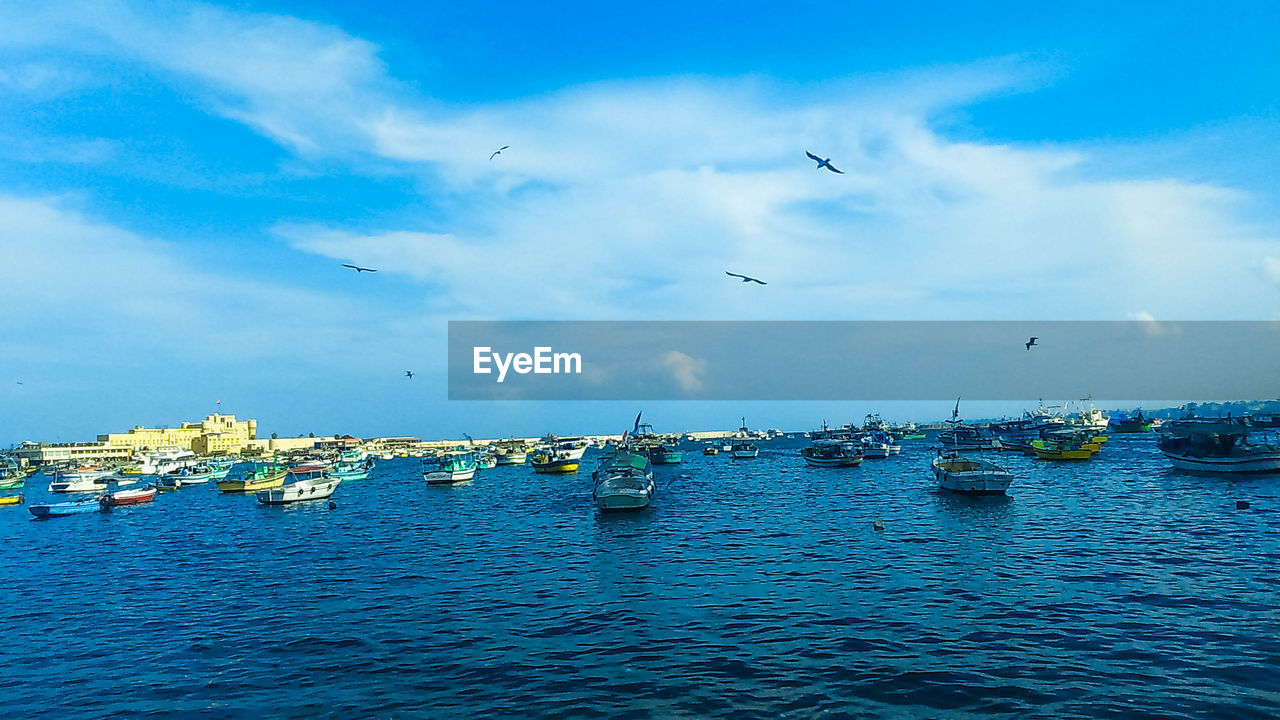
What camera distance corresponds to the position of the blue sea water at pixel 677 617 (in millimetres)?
17359

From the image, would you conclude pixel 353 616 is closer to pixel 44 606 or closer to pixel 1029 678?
pixel 44 606

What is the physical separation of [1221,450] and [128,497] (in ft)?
398

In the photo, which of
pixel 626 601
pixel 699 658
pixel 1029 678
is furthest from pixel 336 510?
pixel 1029 678

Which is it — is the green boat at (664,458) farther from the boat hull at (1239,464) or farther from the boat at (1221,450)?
the boat hull at (1239,464)

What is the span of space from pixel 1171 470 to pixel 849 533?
189 ft

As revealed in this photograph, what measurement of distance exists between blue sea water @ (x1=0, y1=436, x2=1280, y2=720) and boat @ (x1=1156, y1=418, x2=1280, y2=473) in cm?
1536

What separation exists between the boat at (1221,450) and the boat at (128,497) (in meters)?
117

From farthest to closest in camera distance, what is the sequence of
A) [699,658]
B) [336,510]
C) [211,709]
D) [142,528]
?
[336,510] < [142,528] < [699,658] < [211,709]

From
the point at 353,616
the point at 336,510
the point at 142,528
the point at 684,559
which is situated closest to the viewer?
the point at 353,616

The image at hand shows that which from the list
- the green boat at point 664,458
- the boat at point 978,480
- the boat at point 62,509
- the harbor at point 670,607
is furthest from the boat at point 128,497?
the boat at point 978,480

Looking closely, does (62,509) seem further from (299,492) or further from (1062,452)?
(1062,452)

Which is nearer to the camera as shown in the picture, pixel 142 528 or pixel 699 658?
pixel 699 658

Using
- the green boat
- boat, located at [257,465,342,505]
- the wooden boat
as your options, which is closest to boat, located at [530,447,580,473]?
the green boat

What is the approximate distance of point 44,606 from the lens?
3008cm
